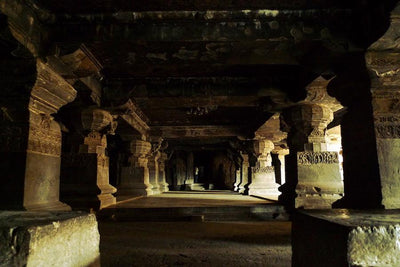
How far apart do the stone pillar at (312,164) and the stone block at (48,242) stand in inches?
174

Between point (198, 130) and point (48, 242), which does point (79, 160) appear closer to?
point (48, 242)

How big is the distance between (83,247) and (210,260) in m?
1.34

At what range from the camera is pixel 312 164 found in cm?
576

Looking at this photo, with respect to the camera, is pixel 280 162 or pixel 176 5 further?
pixel 280 162

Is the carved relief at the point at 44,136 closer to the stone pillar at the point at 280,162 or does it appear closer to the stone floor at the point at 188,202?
the stone floor at the point at 188,202

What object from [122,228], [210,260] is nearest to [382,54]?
[210,260]

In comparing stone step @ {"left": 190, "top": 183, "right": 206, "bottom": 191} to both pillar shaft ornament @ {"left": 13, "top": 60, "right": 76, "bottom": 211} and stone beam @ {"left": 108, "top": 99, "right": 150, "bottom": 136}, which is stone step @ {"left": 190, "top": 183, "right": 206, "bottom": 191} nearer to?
stone beam @ {"left": 108, "top": 99, "right": 150, "bottom": 136}

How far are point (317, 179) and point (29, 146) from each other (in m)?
4.87

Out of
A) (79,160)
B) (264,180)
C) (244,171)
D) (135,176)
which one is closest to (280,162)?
(244,171)

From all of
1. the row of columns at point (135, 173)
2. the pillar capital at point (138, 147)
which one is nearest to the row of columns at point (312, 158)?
the pillar capital at point (138, 147)

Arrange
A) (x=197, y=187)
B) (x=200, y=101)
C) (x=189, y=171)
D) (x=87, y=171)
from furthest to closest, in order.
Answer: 1. (x=197, y=187)
2. (x=189, y=171)
3. (x=200, y=101)
4. (x=87, y=171)

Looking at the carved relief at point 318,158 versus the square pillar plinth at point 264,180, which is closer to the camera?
the carved relief at point 318,158

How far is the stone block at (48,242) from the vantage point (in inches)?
62.2

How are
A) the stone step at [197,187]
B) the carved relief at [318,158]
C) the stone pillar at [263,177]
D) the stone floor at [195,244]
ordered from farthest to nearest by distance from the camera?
the stone step at [197,187] → the stone pillar at [263,177] → the carved relief at [318,158] → the stone floor at [195,244]
